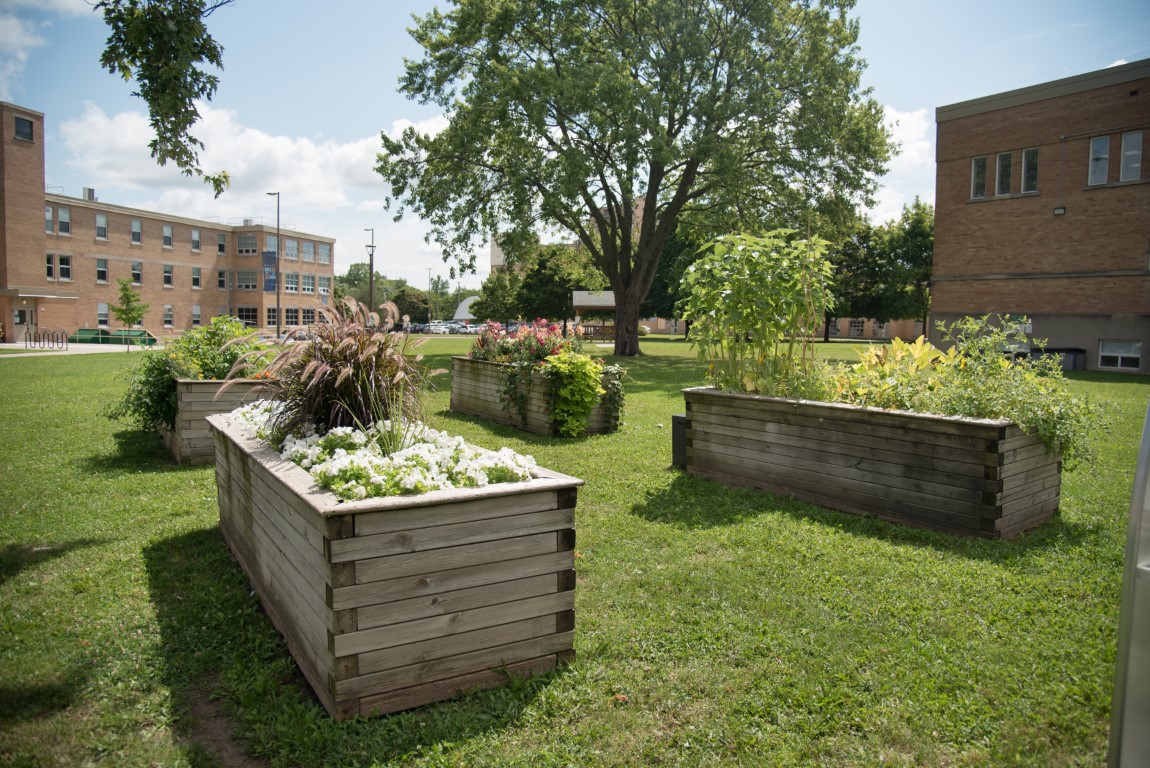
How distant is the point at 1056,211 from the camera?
73.0 feet

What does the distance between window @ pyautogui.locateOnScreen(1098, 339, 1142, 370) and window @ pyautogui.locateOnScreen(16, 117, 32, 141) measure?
51.8 metres

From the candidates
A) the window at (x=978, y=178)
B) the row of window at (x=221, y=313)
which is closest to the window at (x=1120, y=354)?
the window at (x=978, y=178)

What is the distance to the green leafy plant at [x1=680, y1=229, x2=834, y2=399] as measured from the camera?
6.27 metres

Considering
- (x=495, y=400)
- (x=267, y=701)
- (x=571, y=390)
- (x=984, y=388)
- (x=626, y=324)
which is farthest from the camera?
(x=626, y=324)

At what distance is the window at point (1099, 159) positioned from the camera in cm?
2138

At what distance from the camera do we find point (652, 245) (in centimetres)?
2478

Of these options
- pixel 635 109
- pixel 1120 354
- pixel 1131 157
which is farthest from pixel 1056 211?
pixel 635 109

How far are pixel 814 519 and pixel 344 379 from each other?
354cm

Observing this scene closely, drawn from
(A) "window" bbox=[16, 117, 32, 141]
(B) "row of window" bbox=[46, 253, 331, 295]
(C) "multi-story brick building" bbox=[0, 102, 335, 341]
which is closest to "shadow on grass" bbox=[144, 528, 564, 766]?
(C) "multi-story brick building" bbox=[0, 102, 335, 341]

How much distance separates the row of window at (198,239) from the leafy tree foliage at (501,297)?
18.7 m

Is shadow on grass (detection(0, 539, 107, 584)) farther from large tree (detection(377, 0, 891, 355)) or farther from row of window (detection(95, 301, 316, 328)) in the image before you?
row of window (detection(95, 301, 316, 328))

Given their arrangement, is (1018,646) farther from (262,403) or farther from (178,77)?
(178,77)

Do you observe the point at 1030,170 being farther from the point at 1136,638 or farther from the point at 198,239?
the point at 198,239

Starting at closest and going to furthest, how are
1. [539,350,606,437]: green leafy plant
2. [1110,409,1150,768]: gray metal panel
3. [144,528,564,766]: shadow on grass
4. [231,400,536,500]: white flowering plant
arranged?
[1110,409,1150,768]: gray metal panel → [144,528,564,766]: shadow on grass → [231,400,536,500]: white flowering plant → [539,350,606,437]: green leafy plant
